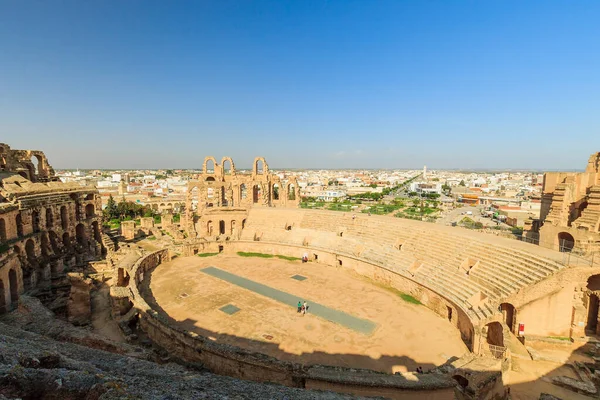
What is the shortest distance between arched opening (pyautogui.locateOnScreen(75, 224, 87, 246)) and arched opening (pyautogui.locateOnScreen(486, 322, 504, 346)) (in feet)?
103

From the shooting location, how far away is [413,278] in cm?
2020

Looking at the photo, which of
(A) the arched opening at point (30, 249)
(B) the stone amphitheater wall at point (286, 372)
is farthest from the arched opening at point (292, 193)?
(B) the stone amphitheater wall at point (286, 372)

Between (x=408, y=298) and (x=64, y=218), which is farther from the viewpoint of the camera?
(x=64, y=218)

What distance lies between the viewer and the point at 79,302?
17.5 m

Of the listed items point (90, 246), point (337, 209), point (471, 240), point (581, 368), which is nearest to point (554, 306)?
point (581, 368)

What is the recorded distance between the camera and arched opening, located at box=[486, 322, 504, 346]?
1445 cm

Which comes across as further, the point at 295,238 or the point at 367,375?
the point at 295,238

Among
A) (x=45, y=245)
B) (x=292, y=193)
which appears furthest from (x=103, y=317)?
(x=292, y=193)

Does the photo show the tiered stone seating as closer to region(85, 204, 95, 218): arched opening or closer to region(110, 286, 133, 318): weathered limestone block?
region(110, 286, 133, 318): weathered limestone block

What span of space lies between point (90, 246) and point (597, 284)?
36.6 metres

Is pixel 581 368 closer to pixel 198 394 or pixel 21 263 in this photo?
pixel 198 394

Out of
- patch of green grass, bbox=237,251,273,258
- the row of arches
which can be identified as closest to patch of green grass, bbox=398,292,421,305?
patch of green grass, bbox=237,251,273,258

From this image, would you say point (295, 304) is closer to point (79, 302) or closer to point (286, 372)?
point (286, 372)

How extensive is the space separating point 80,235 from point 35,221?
5.27 meters
